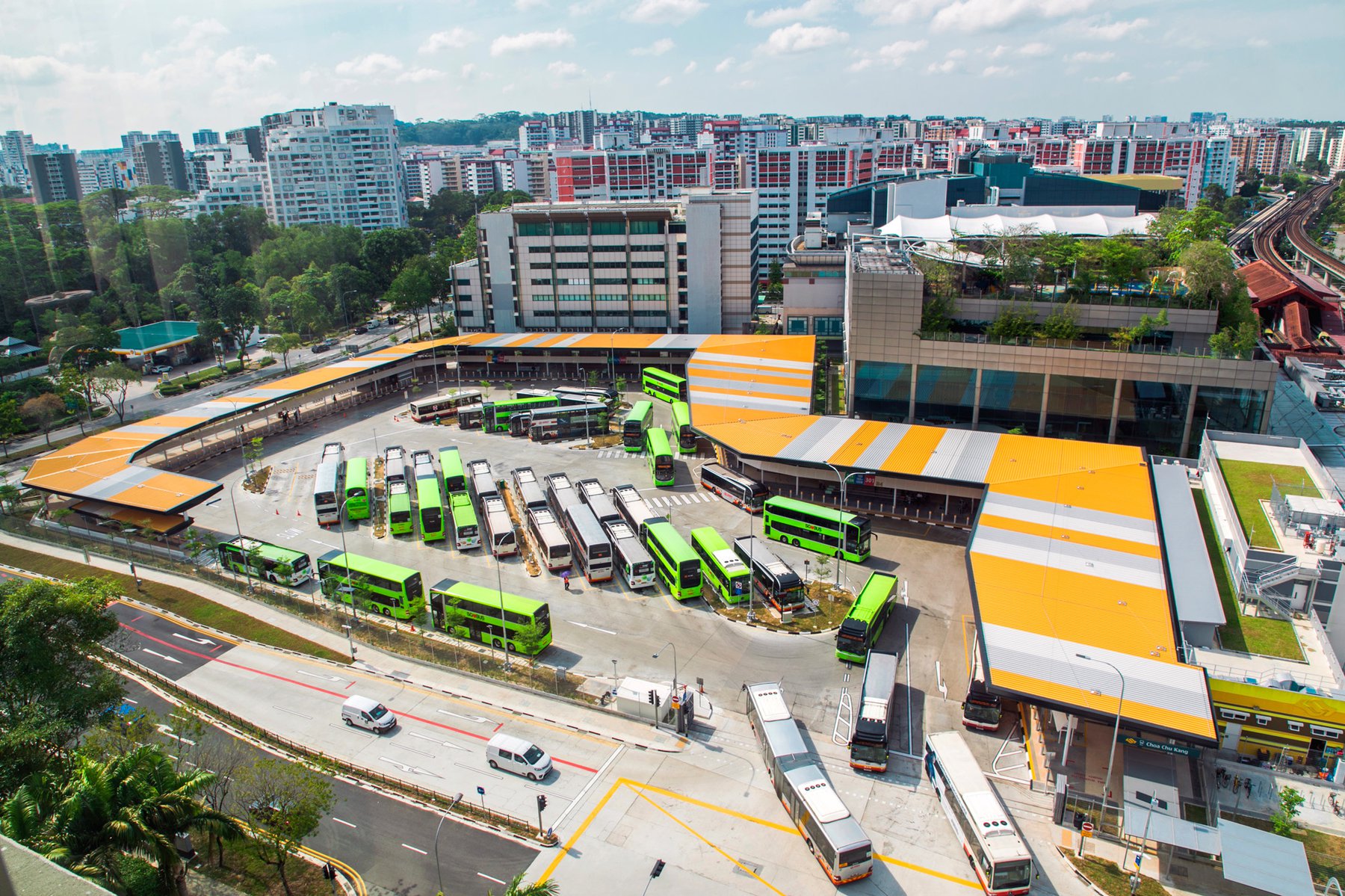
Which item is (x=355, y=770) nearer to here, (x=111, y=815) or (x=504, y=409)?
(x=111, y=815)

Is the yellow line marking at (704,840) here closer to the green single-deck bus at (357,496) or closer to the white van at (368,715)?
the white van at (368,715)

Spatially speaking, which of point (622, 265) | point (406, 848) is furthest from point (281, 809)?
point (622, 265)

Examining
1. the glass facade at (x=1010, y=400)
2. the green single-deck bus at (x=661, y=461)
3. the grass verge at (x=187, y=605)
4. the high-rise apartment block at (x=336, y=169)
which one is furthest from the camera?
the high-rise apartment block at (x=336, y=169)

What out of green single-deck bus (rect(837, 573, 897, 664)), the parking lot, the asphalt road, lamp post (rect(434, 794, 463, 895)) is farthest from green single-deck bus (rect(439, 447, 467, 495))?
green single-deck bus (rect(837, 573, 897, 664))

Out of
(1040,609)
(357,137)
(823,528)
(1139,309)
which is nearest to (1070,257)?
(1139,309)

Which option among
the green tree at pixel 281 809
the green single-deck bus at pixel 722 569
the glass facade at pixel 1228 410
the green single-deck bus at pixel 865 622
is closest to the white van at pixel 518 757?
the green tree at pixel 281 809
